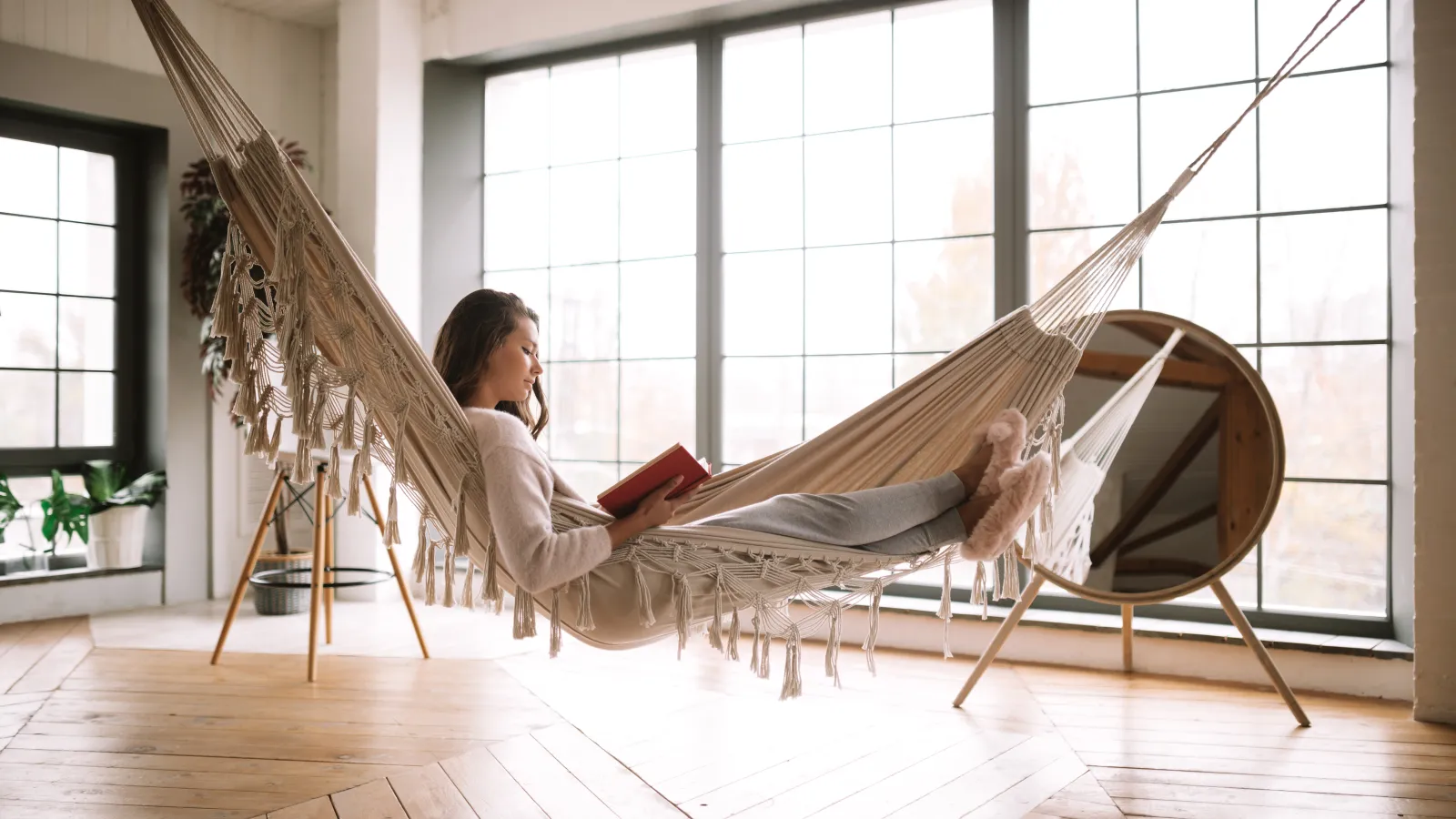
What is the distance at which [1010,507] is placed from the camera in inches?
69.7

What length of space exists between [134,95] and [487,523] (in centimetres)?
302

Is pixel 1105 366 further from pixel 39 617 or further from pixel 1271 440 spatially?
pixel 39 617

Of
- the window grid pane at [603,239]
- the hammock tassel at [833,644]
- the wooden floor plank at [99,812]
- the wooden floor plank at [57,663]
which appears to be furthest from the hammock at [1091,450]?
the wooden floor plank at [57,663]

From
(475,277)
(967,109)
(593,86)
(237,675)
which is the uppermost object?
(593,86)

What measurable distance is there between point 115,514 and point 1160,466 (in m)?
3.48

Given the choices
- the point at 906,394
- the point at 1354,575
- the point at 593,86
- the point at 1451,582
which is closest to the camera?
the point at 906,394

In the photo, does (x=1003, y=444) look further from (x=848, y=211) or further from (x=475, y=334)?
(x=848, y=211)

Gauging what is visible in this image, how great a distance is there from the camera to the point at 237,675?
2.80m

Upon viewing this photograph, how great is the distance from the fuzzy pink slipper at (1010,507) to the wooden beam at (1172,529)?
897mm

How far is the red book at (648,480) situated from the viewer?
1629mm

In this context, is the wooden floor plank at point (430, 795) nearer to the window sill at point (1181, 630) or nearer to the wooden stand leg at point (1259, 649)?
the window sill at point (1181, 630)

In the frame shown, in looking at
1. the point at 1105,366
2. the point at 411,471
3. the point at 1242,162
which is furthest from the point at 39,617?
the point at 1242,162

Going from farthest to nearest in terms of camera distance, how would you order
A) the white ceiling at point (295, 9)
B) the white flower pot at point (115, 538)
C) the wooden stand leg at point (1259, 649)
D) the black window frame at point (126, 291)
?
1. the white ceiling at point (295, 9)
2. the black window frame at point (126, 291)
3. the white flower pot at point (115, 538)
4. the wooden stand leg at point (1259, 649)

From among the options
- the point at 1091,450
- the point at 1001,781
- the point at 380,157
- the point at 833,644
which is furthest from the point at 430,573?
the point at 380,157
